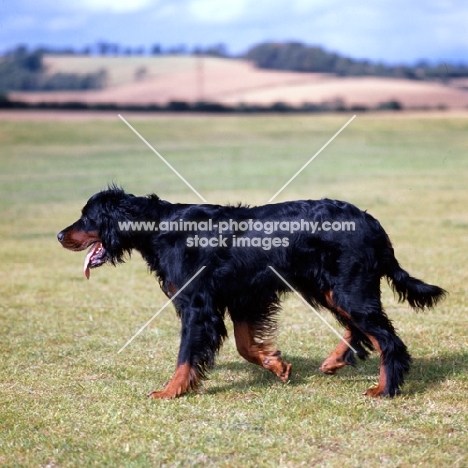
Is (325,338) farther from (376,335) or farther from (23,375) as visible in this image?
(23,375)

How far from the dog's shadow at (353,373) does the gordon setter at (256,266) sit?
13 centimetres

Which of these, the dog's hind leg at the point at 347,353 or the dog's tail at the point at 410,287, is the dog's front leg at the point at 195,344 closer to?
the dog's hind leg at the point at 347,353

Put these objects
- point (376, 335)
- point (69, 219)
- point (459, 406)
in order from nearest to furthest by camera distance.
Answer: point (459, 406) < point (376, 335) < point (69, 219)

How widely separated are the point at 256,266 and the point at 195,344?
2.28 feet

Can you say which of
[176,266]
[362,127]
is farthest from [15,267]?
[362,127]

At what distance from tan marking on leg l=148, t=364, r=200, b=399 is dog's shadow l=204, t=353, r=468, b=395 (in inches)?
8.3

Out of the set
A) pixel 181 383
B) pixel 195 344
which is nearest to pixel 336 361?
pixel 195 344

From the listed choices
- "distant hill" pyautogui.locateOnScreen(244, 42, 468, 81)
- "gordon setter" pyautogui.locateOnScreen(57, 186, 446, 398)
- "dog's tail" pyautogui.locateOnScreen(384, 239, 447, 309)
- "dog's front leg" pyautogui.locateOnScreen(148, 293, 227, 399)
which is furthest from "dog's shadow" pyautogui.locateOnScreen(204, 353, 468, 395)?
"distant hill" pyautogui.locateOnScreen(244, 42, 468, 81)

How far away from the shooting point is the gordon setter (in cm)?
553

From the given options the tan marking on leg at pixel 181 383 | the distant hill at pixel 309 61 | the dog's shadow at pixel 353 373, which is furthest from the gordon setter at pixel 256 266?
the distant hill at pixel 309 61

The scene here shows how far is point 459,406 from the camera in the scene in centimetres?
518

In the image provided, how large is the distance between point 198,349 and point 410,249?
7073 millimetres

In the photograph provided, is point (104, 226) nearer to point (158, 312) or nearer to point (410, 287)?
point (158, 312)

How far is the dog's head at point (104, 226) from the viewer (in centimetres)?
591
